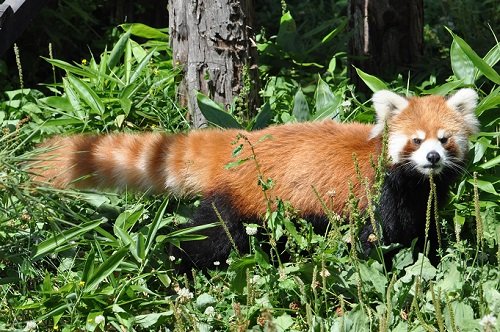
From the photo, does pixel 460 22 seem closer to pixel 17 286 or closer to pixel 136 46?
pixel 136 46

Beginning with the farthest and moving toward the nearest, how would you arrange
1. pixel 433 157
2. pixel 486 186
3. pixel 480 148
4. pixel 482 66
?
pixel 482 66, pixel 480 148, pixel 486 186, pixel 433 157

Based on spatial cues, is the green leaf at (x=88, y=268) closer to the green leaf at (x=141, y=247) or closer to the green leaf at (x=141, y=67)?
the green leaf at (x=141, y=247)

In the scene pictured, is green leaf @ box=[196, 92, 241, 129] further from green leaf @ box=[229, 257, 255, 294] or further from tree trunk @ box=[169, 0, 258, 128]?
green leaf @ box=[229, 257, 255, 294]

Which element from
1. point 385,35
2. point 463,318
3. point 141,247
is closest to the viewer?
point 463,318

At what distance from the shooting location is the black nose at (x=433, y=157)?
384 centimetres

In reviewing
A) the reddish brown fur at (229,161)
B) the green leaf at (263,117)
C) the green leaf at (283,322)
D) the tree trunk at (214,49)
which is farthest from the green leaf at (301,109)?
the green leaf at (283,322)

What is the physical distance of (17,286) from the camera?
371 centimetres

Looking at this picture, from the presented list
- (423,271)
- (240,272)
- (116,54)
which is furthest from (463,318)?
(116,54)

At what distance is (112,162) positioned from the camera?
163 inches

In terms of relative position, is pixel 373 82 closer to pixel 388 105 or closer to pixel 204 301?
pixel 388 105

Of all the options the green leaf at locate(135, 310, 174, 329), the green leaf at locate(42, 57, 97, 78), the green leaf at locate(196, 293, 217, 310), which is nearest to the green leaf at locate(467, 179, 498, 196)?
the green leaf at locate(196, 293, 217, 310)

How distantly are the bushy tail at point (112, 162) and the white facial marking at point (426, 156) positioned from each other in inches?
46.6

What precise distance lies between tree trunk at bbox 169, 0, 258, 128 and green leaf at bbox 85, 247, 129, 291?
1.49 metres

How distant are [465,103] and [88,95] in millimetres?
2078
